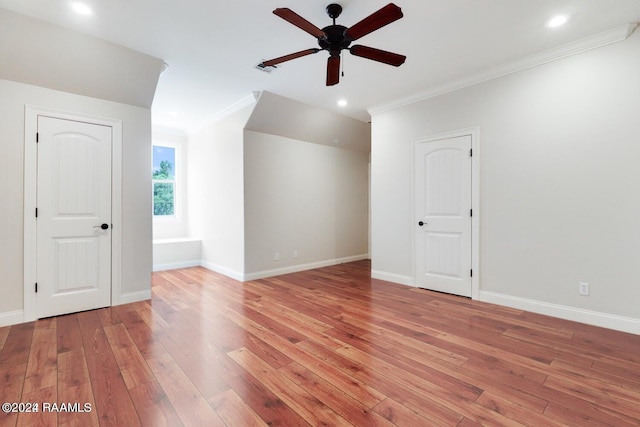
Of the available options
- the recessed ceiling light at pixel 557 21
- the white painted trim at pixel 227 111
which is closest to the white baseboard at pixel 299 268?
the white painted trim at pixel 227 111

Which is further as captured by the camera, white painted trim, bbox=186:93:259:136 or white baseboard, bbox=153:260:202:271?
white baseboard, bbox=153:260:202:271

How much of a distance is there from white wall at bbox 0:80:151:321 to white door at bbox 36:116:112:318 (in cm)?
15

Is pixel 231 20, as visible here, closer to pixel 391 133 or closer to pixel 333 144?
pixel 391 133

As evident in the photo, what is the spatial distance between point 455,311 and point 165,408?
302 centimetres

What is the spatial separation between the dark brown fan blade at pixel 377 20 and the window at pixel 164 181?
548cm

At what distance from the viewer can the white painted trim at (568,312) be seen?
9.18 feet

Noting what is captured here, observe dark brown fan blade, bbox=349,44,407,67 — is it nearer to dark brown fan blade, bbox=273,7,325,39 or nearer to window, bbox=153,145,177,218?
dark brown fan blade, bbox=273,7,325,39

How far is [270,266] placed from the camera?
17.0ft

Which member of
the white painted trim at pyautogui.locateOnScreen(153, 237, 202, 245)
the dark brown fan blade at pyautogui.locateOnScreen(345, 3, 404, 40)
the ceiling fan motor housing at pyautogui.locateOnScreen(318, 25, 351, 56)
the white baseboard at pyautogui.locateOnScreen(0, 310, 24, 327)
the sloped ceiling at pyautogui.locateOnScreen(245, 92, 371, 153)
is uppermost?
the sloped ceiling at pyautogui.locateOnScreen(245, 92, 371, 153)

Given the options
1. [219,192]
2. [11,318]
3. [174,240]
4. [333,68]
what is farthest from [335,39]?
[174,240]

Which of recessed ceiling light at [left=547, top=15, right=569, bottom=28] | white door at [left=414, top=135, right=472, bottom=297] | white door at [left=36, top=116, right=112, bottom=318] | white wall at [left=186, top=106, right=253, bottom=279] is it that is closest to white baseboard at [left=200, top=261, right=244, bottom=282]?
white wall at [left=186, top=106, right=253, bottom=279]

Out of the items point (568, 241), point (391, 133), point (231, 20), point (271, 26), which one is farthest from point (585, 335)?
point (231, 20)

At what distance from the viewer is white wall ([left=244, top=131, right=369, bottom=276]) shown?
499 centimetres

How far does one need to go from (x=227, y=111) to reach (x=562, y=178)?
4849 millimetres
